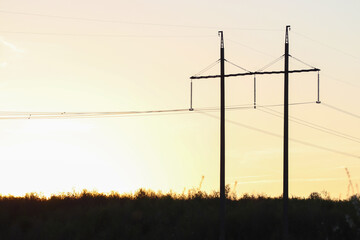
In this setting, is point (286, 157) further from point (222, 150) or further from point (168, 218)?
point (168, 218)

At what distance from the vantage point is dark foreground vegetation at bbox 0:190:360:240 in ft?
144

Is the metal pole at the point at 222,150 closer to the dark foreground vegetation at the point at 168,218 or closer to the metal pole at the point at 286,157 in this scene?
the metal pole at the point at 286,157

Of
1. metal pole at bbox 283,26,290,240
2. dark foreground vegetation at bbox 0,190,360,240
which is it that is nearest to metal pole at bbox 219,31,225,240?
metal pole at bbox 283,26,290,240

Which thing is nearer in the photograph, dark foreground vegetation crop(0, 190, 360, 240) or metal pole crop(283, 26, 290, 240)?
metal pole crop(283, 26, 290, 240)

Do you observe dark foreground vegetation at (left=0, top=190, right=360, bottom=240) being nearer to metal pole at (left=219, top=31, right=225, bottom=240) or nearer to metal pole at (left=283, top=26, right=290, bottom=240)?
metal pole at (left=283, top=26, right=290, bottom=240)

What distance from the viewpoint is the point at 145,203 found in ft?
164

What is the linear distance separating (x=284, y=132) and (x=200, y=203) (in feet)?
43.9

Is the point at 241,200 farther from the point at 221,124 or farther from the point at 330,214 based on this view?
the point at 221,124

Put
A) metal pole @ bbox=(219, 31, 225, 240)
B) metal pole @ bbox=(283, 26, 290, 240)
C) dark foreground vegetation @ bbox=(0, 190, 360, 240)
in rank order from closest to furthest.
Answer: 1. metal pole @ bbox=(219, 31, 225, 240)
2. metal pole @ bbox=(283, 26, 290, 240)
3. dark foreground vegetation @ bbox=(0, 190, 360, 240)

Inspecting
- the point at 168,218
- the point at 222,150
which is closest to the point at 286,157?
the point at 222,150

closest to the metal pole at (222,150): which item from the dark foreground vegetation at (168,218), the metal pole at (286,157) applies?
the metal pole at (286,157)

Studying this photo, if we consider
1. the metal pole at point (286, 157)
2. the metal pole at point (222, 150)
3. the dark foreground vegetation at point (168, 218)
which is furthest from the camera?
the dark foreground vegetation at point (168, 218)

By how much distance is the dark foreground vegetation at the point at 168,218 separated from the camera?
43.8 metres

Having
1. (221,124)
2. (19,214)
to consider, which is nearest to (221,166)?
(221,124)
